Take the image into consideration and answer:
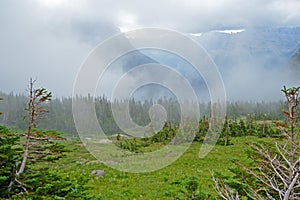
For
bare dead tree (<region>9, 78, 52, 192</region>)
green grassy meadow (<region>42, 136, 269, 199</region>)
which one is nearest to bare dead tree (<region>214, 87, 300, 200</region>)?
bare dead tree (<region>9, 78, 52, 192</region>)

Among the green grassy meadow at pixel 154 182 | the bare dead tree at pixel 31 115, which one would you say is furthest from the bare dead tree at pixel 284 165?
the green grassy meadow at pixel 154 182

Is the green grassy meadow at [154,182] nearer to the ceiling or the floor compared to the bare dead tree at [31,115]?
nearer to the floor

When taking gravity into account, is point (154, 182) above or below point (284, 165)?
below

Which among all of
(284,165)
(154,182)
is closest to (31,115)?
(284,165)

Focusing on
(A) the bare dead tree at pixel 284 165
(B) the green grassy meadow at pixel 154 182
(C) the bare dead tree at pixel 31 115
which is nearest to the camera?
(A) the bare dead tree at pixel 284 165

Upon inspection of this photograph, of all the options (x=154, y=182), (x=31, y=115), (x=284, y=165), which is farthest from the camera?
(x=154, y=182)

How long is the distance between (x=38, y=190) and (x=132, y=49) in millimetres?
5687

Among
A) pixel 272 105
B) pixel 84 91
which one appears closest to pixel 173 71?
pixel 84 91

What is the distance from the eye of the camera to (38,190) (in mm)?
5387

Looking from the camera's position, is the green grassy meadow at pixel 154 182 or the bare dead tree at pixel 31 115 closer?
the bare dead tree at pixel 31 115

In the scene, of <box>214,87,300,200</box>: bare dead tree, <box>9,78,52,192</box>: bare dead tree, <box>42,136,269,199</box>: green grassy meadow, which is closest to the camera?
<box>214,87,300,200</box>: bare dead tree

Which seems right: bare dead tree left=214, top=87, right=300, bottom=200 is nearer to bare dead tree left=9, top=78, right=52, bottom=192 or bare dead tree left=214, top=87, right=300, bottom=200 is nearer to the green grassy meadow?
bare dead tree left=9, top=78, right=52, bottom=192

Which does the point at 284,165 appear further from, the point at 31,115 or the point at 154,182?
the point at 154,182

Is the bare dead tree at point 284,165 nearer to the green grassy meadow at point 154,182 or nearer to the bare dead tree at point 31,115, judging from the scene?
the bare dead tree at point 31,115
